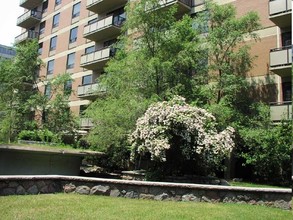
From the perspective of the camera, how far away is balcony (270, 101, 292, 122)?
1712cm

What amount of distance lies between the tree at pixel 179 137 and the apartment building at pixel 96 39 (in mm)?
5491

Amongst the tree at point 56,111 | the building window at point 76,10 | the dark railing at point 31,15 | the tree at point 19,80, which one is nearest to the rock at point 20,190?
the tree at point 56,111

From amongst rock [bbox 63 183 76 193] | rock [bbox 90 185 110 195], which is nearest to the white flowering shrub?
rock [bbox 90 185 110 195]

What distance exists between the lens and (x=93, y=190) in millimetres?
10438

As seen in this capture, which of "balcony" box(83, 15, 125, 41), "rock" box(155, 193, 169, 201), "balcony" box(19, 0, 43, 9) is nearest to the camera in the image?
"rock" box(155, 193, 169, 201)

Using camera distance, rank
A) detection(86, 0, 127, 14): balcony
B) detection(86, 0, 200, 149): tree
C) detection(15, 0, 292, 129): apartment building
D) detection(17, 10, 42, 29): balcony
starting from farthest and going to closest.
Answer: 1. detection(17, 10, 42, 29): balcony
2. detection(86, 0, 127, 14): balcony
3. detection(15, 0, 292, 129): apartment building
4. detection(86, 0, 200, 149): tree

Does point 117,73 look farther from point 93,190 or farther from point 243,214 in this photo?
point 243,214

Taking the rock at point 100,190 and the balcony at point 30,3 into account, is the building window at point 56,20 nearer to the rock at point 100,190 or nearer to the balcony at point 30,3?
the balcony at point 30,3

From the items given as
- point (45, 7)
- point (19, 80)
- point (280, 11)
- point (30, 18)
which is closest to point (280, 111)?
point (280, 11)

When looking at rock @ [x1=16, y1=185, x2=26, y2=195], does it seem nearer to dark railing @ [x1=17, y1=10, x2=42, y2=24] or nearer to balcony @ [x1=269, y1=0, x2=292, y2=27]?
balcony @ [x1=269, y1=0, x2=292, y2=27]

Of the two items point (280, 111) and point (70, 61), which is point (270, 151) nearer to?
point (280, 111)

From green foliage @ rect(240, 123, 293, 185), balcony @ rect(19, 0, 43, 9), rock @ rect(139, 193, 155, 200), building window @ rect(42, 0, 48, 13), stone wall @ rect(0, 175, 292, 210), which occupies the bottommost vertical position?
rock @ rect(139, 193, 155, 200)

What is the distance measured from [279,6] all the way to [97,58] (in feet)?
49.9

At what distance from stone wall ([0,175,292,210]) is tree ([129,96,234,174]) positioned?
10.4 feet
